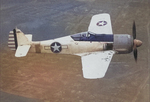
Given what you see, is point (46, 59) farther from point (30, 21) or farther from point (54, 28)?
point (30, 21)

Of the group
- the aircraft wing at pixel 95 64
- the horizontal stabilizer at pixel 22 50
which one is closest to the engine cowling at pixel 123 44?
the aircraft wing at pixel 95 64

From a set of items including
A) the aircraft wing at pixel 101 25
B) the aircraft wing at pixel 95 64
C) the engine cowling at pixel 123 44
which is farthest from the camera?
the aircraft wing at pixel 101 25

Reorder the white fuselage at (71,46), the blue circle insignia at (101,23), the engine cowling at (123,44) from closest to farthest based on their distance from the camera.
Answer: the engine cowling at (123,44) < the white fuselage at (71,46) < the blue circle insignia at (101,23)

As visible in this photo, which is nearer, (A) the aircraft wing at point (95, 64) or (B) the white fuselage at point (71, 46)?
(A) the aircraft wing at point (95, 64)

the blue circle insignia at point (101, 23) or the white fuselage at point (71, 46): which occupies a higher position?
the blue circle insignia at point (101, 23)

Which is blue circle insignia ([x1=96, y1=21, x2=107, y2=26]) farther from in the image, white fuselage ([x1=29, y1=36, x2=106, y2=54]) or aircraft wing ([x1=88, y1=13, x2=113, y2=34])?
white fuselage ([x1=29, y1=36, x2=106, y2=54])

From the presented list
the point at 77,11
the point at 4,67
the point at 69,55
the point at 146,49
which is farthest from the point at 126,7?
the point at 4,67

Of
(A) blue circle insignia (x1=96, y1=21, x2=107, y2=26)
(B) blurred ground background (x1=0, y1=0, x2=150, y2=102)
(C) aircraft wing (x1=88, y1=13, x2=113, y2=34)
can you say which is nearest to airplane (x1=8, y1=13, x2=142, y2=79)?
(C) aircraft wing (x1=88, y1=13, x2=113, y2=34)

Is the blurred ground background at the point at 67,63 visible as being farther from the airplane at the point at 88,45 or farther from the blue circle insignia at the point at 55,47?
the airplane at the point at 88,45
